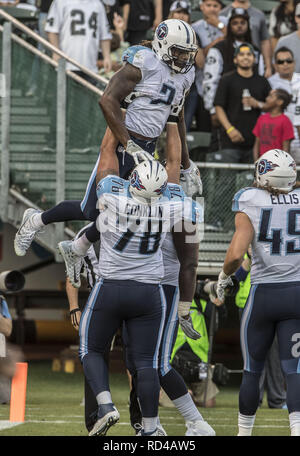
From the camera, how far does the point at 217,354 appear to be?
15734 mm

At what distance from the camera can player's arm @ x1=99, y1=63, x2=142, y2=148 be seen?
7.94 metres

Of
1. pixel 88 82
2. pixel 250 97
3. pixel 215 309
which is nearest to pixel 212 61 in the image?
pixel 250 97

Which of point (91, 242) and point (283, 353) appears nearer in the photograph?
point (283, 353)

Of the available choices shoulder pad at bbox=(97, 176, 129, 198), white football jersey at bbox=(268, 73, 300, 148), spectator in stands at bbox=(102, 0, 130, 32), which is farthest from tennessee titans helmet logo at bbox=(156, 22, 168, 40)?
spectator in stands at bbox=(102, 0, 130, 32)

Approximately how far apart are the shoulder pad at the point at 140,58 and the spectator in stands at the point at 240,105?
3987 mm

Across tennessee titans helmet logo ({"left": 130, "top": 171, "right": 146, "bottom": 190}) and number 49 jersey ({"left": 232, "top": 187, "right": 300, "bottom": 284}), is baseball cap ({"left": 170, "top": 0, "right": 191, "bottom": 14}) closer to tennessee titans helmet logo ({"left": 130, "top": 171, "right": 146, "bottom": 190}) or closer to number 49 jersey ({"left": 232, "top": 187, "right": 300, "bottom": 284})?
number 49 jersey ({"left": 232, "top": 187, "right": 300, "bottom": 284})

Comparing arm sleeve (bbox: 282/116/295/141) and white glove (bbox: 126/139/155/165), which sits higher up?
white glove (bbox: 126/139/155/165)

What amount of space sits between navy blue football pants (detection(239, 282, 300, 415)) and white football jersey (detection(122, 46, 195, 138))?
1.49 metres

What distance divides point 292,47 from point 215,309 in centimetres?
351

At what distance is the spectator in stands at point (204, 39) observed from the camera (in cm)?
1270

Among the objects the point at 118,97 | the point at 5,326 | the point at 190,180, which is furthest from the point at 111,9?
the point at 5,326

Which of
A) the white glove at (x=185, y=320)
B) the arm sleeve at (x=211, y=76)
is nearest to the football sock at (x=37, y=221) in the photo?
the white glove at (x=185, y=320)

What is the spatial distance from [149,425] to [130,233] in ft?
4.19

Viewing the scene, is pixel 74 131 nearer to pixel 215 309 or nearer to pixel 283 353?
pixel 215 309
